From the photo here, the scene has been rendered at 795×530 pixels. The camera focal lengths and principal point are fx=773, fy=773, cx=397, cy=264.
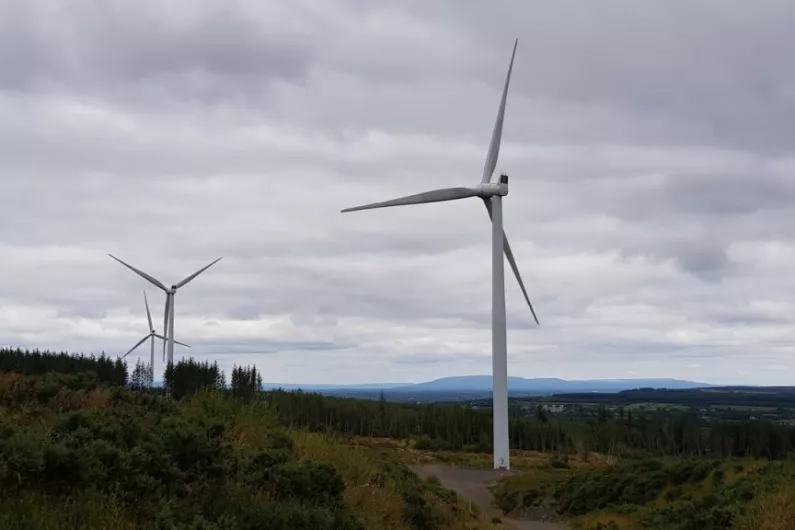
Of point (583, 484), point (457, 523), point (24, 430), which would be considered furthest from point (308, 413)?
point (24, 430)

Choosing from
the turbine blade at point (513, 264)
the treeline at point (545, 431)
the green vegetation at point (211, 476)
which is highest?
the turbine blade at point (513, 264)

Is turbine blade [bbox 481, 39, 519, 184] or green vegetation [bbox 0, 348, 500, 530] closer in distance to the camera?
green vegetation [bbox 0, 348, 500, 530]

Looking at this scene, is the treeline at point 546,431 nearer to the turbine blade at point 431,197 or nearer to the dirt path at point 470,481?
the dirt path at point 470,481

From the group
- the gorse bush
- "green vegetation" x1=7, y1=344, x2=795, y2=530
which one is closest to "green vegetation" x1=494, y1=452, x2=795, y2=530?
"green vegetation" x1=7, y1=344, x2=795, y2=530

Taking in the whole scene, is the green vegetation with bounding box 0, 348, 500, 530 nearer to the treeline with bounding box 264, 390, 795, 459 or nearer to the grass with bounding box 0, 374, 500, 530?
the grass with bounding box 0, 374, 500, 530

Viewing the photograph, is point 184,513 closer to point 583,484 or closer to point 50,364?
point 583,484

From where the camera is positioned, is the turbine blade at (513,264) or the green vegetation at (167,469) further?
the turbine blade at (513,264)

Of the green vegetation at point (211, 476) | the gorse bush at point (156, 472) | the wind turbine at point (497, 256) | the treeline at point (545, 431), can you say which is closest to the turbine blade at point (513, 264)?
the wind turbine at point (497, 256)

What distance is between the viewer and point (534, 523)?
1296 inches

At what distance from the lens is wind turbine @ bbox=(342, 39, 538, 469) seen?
149ft

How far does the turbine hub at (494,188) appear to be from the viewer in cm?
4872

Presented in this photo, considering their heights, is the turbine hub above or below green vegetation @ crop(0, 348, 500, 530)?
above

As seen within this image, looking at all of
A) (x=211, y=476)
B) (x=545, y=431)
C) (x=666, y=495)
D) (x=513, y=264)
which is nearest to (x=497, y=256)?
(x=513, y=264)

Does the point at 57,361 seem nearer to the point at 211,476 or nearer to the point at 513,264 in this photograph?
the point at 513,264
